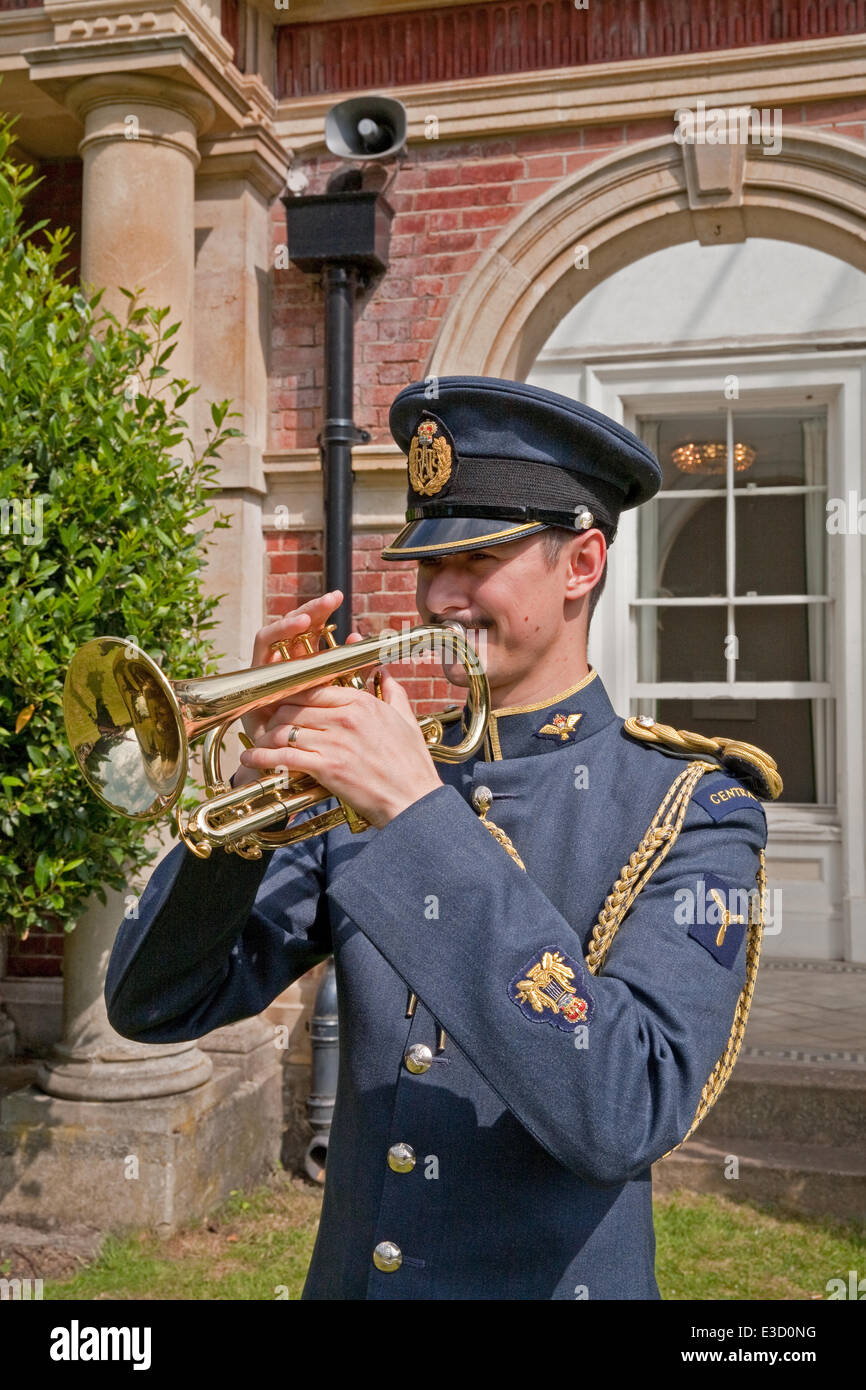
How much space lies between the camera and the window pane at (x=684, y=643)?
7.80 m

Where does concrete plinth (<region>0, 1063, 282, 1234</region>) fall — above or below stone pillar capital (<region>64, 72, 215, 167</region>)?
below

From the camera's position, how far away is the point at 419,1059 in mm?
1662

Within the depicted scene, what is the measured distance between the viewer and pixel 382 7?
4914mm

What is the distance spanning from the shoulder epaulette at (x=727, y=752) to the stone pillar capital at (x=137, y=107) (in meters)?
3.52

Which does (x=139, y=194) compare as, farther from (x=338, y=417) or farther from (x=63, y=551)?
(x=63, y=551)

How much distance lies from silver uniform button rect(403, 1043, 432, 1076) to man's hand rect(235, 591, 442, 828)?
1.23 feet

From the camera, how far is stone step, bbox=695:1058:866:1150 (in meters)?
4.86

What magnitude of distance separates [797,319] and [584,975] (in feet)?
23.0

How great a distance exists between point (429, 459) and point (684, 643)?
6.15 m

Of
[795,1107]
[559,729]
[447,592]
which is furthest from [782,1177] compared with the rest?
[447,592]

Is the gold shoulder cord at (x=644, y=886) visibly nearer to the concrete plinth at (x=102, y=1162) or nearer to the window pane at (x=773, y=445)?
the concrete plinth at (x=102, y=1162)

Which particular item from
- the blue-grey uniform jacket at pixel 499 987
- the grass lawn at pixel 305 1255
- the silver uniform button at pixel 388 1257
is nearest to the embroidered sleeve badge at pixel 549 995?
the blue-grey uniform jacket at pixel 499 987

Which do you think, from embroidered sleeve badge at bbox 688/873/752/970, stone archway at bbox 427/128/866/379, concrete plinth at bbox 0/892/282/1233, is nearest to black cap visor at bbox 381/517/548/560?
embroidered sleeve badge at bbox 688/873/752/970

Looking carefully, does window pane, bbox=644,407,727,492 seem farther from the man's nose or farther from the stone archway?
the man's nose
